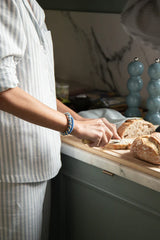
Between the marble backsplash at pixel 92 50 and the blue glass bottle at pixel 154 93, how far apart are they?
0.33 m

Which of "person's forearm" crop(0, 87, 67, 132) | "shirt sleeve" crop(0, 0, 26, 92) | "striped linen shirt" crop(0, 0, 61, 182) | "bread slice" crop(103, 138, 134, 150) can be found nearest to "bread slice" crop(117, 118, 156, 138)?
"bread slice" crop(103, 138, 134, 150)

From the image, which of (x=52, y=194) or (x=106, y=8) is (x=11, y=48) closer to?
(x=106, y=8)

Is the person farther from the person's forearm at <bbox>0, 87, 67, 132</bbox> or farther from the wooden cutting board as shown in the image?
the wooden cutting board

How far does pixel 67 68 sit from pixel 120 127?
3.12 feet

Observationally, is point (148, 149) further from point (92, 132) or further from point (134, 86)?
point (134, 86)

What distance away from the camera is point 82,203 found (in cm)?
133

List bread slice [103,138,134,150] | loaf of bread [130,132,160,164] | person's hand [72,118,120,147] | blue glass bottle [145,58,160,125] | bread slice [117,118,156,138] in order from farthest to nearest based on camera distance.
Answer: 1. blue glass bottle [145,58,160,125]
2. bread slice [117,118,156,138]
3. bread slice [103,138,134,150]
4. loaf of bread [130,132,160,164]
5. person's hand [72,118,120,147]

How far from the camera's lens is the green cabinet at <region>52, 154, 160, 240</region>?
111 centimetres

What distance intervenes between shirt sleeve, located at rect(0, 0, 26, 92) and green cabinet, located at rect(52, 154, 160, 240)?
527 millimetres

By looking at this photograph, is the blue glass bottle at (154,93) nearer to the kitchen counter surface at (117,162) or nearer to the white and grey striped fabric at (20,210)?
the kitchen counter surface at (117,162)

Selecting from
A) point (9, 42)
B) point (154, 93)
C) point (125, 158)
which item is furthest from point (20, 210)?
point (154, 93)

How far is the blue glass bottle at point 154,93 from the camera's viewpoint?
1.48 m

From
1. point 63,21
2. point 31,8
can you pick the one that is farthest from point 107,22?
point 31,8

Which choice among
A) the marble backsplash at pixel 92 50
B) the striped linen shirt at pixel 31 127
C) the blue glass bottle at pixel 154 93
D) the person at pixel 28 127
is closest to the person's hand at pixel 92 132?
the person at pixel 28 127
